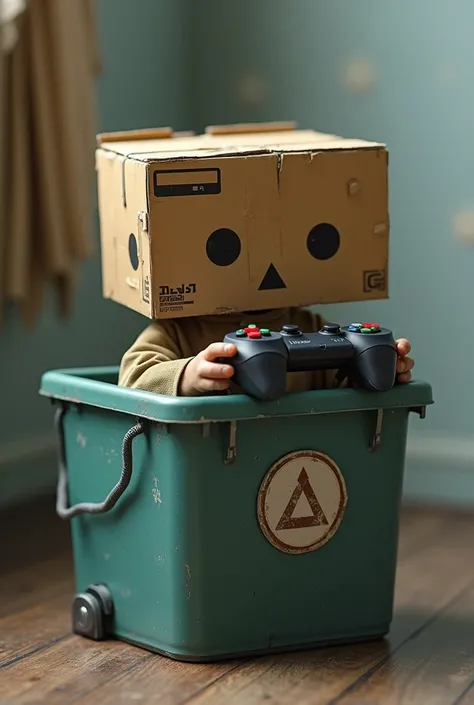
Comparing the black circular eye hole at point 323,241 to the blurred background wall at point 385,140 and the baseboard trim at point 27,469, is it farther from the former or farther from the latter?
the baseboard trim at point 27,469

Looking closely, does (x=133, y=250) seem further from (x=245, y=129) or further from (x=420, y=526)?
(x=420, y=526)

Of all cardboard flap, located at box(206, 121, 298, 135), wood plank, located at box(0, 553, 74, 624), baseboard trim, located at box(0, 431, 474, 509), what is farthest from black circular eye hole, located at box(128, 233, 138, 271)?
baseboard trim, located at box(0, 431, 474, 509)

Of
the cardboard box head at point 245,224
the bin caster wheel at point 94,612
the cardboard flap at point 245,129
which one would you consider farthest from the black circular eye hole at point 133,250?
the bin caster wheel at point 94,612

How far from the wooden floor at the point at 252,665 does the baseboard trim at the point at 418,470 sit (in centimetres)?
44

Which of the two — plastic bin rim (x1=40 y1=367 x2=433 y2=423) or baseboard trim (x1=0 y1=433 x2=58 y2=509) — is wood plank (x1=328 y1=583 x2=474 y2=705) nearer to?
plastic bin rim (x1=40 y1=367 x2=433 y2=423)

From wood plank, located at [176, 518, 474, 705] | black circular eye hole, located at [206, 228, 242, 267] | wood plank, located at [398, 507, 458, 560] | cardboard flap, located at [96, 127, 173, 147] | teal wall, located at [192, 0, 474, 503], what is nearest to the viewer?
wood plank, located at [176, 518, 474, 705]

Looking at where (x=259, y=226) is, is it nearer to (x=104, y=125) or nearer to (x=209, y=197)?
(x=209, y=197)

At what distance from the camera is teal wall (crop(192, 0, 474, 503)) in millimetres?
2236

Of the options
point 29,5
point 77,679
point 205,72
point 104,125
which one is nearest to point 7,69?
point 29,5

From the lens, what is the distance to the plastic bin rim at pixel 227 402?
1375mm

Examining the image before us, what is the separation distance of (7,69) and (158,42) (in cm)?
54

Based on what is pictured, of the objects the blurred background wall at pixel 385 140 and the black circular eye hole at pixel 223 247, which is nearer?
the black circular eye hole at pixel 223 247

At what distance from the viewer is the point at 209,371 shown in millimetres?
1380

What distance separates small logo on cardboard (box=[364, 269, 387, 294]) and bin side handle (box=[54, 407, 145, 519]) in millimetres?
359
